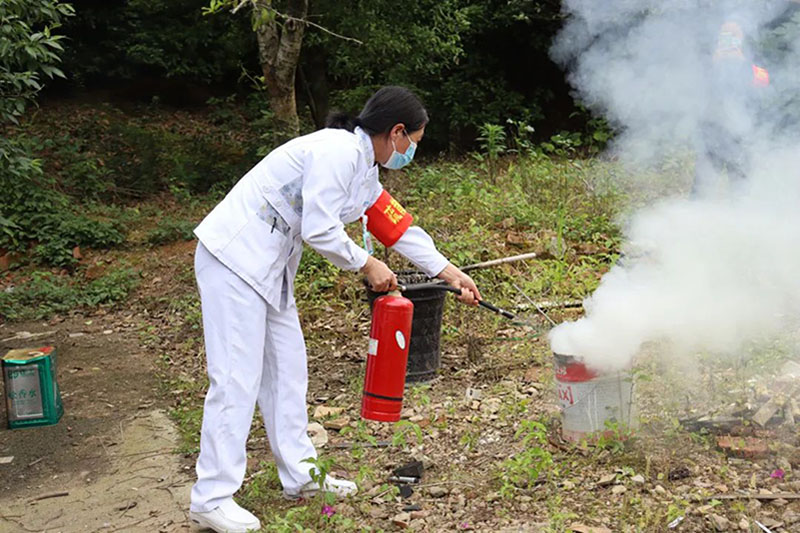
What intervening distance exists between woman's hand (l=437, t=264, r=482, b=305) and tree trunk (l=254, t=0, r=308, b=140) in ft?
20.2

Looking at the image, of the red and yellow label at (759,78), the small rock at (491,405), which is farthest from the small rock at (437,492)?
the red and yellow label at (759,78)

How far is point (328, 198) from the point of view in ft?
11.9

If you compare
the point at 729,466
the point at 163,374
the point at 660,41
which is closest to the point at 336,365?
the point at 163,374

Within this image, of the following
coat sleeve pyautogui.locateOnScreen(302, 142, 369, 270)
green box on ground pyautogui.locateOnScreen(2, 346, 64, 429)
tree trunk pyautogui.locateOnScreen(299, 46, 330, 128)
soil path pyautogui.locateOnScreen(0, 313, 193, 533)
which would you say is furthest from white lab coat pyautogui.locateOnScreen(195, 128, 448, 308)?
tree trunk pyautogui.locateOnScreen(299, 46, 330, 128)

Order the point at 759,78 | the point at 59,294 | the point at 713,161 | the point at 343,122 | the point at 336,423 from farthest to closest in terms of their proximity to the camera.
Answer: the point at 59,294
the point at 713,161
the point at 759,78
the point at 336,423
the point at 343,122

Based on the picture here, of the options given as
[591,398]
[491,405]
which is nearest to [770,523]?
[591,398]

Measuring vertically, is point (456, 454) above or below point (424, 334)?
below

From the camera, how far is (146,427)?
17.8ft

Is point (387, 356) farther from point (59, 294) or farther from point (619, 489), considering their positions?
point (59, 294)

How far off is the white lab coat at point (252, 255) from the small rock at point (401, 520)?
704mm

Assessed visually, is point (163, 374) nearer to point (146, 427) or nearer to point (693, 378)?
point (146, 427)

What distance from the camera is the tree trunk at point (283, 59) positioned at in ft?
32.3

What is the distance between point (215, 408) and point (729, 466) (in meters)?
2.34

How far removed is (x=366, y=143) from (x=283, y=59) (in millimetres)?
6541
